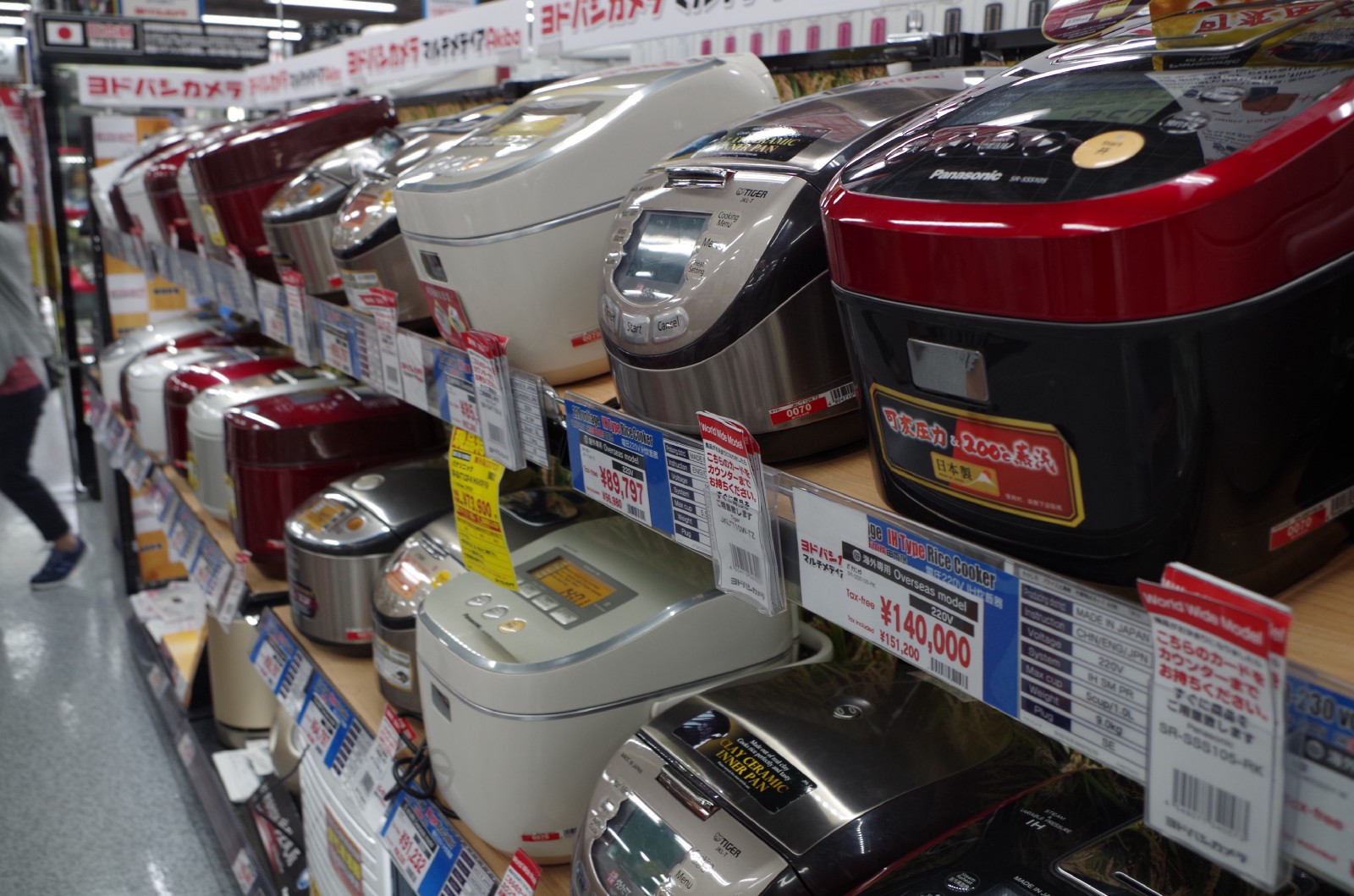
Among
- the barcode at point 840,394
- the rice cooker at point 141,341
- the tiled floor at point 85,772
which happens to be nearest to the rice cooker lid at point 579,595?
the barcode at point 840,394

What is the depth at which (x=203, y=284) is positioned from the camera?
222 cm

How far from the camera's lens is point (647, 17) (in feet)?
5.05

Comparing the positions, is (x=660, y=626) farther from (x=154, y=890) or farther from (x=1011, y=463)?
(x=154, y=890)

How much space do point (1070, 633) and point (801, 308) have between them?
31cm

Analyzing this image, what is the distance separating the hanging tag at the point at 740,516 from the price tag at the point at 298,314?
3.37 ft

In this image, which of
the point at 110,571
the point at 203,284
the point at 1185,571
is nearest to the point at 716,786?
the point at 1185,571

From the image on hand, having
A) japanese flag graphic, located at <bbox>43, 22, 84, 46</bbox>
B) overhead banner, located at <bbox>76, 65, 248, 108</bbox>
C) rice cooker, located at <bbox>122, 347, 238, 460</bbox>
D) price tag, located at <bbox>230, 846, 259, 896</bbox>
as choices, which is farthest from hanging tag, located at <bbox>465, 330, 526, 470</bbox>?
japanese flag graphic, located at <bbox>43, 22, 84, 46</bbox>

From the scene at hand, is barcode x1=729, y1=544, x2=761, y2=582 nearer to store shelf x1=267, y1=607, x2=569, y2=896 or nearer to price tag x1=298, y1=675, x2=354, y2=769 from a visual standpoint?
store shelf x1=267, y1=607, x2=569, y2=896

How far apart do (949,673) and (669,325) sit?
1.02ft

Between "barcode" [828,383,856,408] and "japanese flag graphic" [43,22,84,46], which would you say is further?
"japanese flag graphic" [43,22,84,46]

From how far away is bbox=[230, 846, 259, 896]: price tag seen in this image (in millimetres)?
2191

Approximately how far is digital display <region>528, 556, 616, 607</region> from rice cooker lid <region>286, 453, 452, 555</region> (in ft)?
1.44

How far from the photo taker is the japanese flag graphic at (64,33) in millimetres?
3949

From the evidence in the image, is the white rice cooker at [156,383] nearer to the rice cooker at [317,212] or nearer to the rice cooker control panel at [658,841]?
the rice cooker at [317,212]
